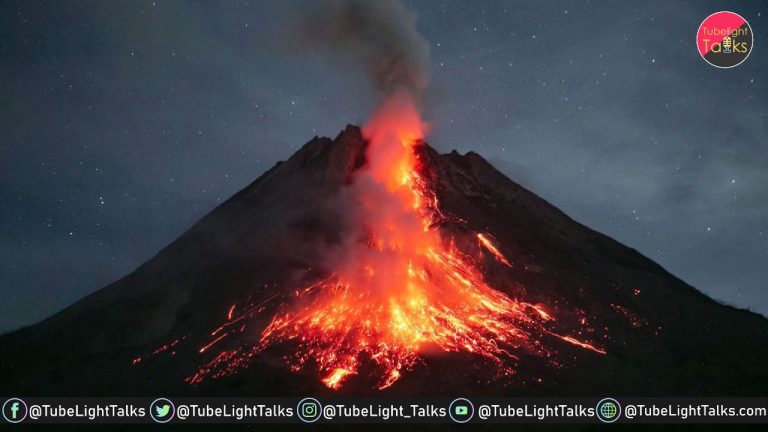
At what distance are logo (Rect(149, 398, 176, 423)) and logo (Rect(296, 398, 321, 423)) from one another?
7.55 metres

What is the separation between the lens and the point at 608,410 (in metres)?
34.1

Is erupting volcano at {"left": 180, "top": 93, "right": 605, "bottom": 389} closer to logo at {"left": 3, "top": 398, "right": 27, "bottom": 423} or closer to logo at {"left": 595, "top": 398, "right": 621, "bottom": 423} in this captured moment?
logo at {"left": 595, "top": 398, "right": 621, "bottom": 423}

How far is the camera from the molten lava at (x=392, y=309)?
41.1 metres

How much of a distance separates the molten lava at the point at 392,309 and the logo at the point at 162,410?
3485 mm

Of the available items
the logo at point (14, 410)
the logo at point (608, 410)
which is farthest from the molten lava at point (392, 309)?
the logo at point (14, 410)

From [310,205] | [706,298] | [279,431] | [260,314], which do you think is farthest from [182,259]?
[706,298]

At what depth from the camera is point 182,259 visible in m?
64.0

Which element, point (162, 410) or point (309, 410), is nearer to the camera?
point (309, 410)

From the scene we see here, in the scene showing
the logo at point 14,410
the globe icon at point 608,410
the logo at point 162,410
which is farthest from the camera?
the logo at point 14,410

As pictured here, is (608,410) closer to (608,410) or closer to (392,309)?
(608,410)

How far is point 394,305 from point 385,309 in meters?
0.96

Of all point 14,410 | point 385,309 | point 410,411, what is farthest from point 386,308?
point 14,410

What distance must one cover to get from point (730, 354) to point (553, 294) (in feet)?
48.8

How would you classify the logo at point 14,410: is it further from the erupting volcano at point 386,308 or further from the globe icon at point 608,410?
the globe icon at point 608,410
